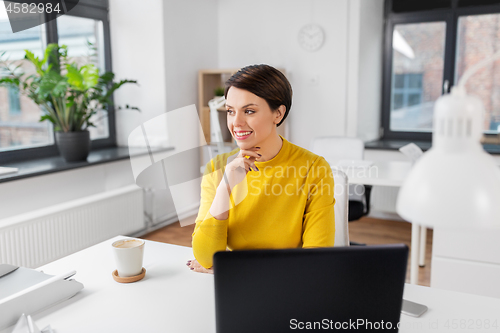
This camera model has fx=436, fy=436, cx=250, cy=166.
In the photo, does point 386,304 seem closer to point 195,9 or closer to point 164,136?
point 164,136

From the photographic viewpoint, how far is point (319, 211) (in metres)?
1.32

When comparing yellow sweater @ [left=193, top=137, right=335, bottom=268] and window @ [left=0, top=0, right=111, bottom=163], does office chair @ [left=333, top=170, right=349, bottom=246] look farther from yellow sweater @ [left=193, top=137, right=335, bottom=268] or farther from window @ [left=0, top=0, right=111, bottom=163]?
window @ [left=0, top=0, right=111, bottom=163]

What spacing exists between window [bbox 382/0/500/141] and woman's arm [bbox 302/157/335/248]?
2954 mm

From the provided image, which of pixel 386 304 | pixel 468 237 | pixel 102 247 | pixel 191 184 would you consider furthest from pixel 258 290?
pixel 468 237

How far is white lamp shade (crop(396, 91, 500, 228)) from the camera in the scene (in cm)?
44

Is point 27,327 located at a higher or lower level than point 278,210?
lower

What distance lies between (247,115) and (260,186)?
223mm

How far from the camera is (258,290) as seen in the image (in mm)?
721

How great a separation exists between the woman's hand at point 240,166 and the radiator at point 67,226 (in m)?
1.82

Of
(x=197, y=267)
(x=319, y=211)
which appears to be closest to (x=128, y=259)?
(x=197, y=267)

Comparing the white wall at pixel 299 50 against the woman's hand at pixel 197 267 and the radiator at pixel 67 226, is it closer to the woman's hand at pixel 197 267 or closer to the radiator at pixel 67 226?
the radiator at pixel 67 226

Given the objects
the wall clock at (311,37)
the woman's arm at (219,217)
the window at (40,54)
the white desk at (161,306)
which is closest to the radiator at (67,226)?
the window at (40,54)

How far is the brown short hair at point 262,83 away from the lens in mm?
1230

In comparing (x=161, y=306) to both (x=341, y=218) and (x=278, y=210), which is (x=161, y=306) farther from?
(x=341, y=218)
